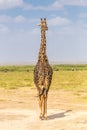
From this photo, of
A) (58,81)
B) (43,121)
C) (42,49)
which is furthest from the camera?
(58,81)

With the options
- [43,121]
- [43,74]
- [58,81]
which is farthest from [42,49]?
[58,81]

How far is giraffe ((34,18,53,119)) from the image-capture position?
22.0 m

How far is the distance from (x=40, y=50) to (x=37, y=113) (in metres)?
3.74

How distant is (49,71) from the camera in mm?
22156

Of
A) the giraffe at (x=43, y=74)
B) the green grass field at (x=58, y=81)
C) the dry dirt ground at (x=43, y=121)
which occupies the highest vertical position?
the giraffe at (x=43, y=74)

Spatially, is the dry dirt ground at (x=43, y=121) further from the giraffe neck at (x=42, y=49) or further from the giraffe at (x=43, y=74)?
the giraffe neck at (x=42, y=49)

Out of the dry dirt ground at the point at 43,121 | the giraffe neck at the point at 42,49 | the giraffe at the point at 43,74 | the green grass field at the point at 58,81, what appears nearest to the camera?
the dry dirt ground at the point at 43,121

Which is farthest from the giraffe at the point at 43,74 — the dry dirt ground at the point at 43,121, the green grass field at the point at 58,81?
the green grass field at the point at 58,81

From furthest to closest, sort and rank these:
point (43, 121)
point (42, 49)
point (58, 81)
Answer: point (58, 81), point (42, 49), point (43, 121)

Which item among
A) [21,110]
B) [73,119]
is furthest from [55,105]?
[73,119]

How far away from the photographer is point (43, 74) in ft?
72.2

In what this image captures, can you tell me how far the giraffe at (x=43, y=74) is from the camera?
22.0 metres

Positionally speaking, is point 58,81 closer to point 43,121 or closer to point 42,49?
point 42,49

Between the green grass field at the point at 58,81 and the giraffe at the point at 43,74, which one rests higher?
the giraffe at the point at 43,74
